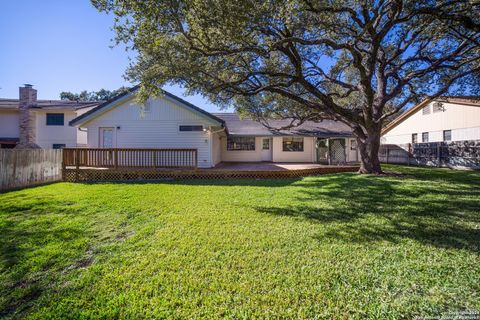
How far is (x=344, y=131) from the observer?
58.7 ft

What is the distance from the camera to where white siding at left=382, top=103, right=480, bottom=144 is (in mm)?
13984

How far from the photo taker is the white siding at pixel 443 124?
45.9 ft

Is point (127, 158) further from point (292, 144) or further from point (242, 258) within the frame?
point (292, 144)

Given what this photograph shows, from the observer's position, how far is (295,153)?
18078 mm

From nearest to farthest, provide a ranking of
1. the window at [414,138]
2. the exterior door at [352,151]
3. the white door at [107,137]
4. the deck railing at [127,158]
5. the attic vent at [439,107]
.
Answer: the deck railing at [127,158], the white door at [107,137], the attic vent at [439,107], the exterior door at [352,151], the window at [414,138]

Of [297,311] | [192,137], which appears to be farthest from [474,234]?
[192,137]

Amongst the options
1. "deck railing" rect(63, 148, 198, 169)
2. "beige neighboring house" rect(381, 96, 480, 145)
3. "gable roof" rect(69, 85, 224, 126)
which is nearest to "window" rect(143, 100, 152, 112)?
"gable roof" rect(69, 85, 224, 126)

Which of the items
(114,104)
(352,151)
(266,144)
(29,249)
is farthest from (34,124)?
(352,151)

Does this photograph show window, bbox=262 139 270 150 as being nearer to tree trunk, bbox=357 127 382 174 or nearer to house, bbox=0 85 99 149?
tree trunk, bbox=357 127 382 174

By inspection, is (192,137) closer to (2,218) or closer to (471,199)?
(2,218)

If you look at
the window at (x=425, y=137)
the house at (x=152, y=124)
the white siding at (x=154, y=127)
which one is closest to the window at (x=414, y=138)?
the window at (x=425, y=137)

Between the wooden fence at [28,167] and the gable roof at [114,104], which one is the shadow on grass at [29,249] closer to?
the wooden fence at [28,167]

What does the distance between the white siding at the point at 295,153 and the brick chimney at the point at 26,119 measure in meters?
19.0

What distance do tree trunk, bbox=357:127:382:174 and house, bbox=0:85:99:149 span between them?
68.0ft
